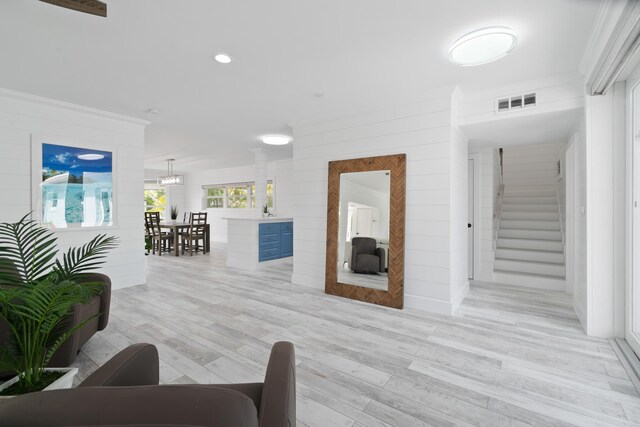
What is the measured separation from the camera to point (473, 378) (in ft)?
7.06

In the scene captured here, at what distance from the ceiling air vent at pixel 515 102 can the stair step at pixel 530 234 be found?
3166 mm

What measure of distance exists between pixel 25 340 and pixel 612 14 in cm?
388

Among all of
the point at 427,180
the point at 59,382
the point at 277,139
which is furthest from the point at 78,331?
the point at 277,139

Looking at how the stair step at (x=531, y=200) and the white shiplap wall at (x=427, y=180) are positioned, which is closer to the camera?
the white shiplap wall at (x=427, y=180)

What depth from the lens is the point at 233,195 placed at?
10.3 meters

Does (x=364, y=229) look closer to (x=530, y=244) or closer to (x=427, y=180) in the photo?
(x=427, y=180)

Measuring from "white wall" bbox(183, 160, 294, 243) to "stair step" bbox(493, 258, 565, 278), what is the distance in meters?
5.43

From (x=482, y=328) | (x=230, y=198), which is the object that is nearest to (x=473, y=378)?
(x=482, y=328)

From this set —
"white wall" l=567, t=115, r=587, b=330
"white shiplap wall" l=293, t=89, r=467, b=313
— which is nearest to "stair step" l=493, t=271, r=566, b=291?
"white wall" l=567, t=115, r=587, b=330

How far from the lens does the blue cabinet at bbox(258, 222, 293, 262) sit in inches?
243

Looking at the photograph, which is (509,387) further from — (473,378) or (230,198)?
(230,198)

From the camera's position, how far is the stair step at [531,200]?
6.38 m

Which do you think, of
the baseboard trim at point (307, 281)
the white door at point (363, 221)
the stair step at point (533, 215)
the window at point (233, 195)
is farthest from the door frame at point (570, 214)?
the window at point (233, 195)

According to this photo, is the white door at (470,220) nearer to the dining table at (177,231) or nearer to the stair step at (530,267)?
the stair step at (530,267)
